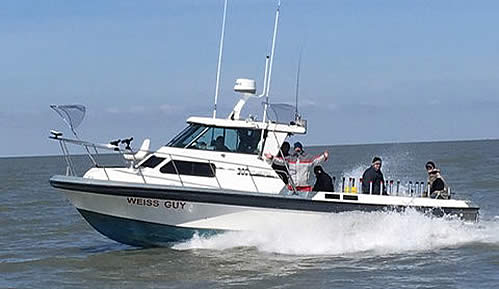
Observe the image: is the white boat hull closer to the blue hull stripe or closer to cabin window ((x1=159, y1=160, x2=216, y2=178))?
the blue hull stripe

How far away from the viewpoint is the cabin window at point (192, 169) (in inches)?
534

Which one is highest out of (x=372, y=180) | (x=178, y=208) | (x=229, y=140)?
(x=229, y=140)

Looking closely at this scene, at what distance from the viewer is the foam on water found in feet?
44.8

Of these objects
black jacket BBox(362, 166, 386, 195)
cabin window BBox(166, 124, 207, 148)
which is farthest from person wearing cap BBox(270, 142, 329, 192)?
cabin window BBox(166, 124, 207, 148)

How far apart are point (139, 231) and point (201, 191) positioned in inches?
51.4

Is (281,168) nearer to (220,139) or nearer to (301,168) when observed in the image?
(301,168)

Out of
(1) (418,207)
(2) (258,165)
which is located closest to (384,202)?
(1) (418,207)

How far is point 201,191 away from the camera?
13.2m

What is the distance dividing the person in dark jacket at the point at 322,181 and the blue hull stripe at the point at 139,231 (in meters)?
1.77

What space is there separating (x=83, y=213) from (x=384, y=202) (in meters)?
4.81

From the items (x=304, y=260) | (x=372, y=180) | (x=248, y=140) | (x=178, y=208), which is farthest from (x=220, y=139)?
(x=372, y=180)

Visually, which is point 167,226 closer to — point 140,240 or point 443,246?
point 140,240

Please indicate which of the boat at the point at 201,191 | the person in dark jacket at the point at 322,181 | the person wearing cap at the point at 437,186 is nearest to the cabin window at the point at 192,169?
the boat at the point at 201,191

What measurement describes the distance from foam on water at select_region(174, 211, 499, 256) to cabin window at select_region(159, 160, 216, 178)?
1028mm
